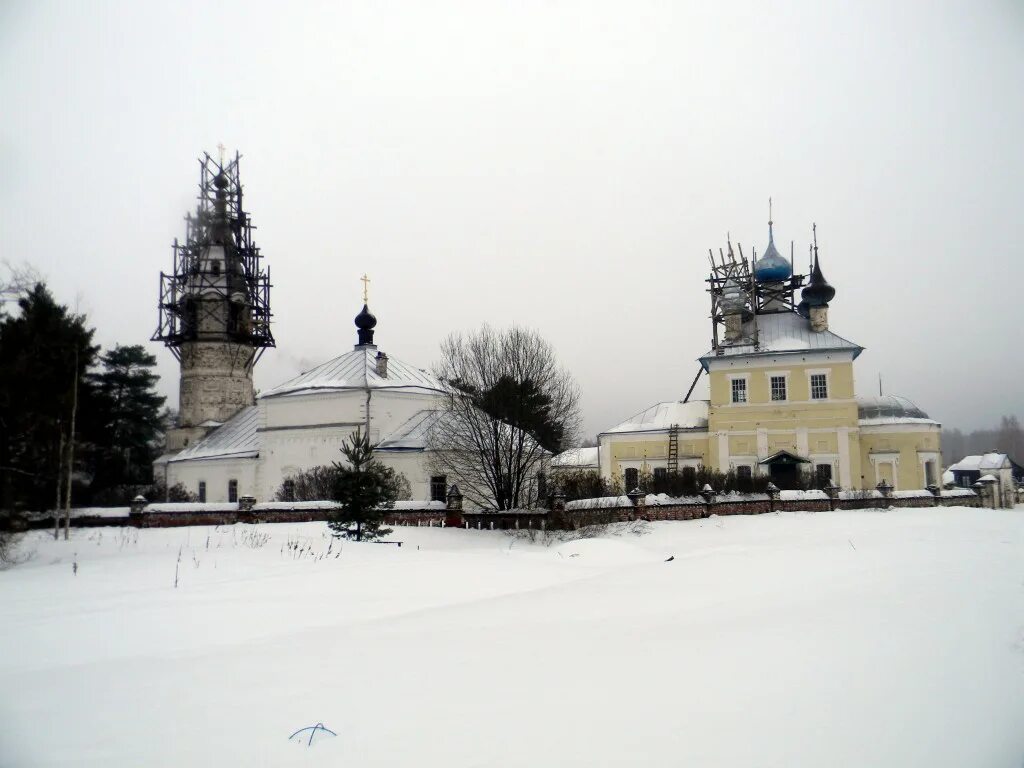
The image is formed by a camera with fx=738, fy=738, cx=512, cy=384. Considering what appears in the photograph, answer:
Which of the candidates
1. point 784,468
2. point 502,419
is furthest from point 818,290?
point 502,419

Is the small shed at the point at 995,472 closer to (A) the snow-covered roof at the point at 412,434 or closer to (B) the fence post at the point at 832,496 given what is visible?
(B) the fence post at the point at 832,496

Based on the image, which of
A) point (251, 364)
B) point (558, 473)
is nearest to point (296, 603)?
point (558, 473)

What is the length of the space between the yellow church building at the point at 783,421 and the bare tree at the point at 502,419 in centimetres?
872

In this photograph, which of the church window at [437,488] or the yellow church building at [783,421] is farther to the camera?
the yellow church building at [783,421]

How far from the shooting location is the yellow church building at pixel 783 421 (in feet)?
112

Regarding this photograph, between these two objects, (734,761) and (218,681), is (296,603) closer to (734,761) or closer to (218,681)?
(218,681)

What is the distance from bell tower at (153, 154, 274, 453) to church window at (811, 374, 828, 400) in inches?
1178

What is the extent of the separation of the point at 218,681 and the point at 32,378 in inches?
548

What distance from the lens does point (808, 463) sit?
3397 cm

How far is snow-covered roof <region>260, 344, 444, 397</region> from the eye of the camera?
Answer: 32.8m

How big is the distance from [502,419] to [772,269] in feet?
73.5

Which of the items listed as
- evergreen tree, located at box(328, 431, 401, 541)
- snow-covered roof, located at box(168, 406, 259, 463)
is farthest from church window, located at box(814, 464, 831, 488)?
snow-covered roof, located at box(168, 406, 259, 463)

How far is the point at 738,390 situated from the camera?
3588 centimetres

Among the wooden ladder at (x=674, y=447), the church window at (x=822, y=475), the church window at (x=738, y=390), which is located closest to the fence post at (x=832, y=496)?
the church window at (x=822, y=475)
